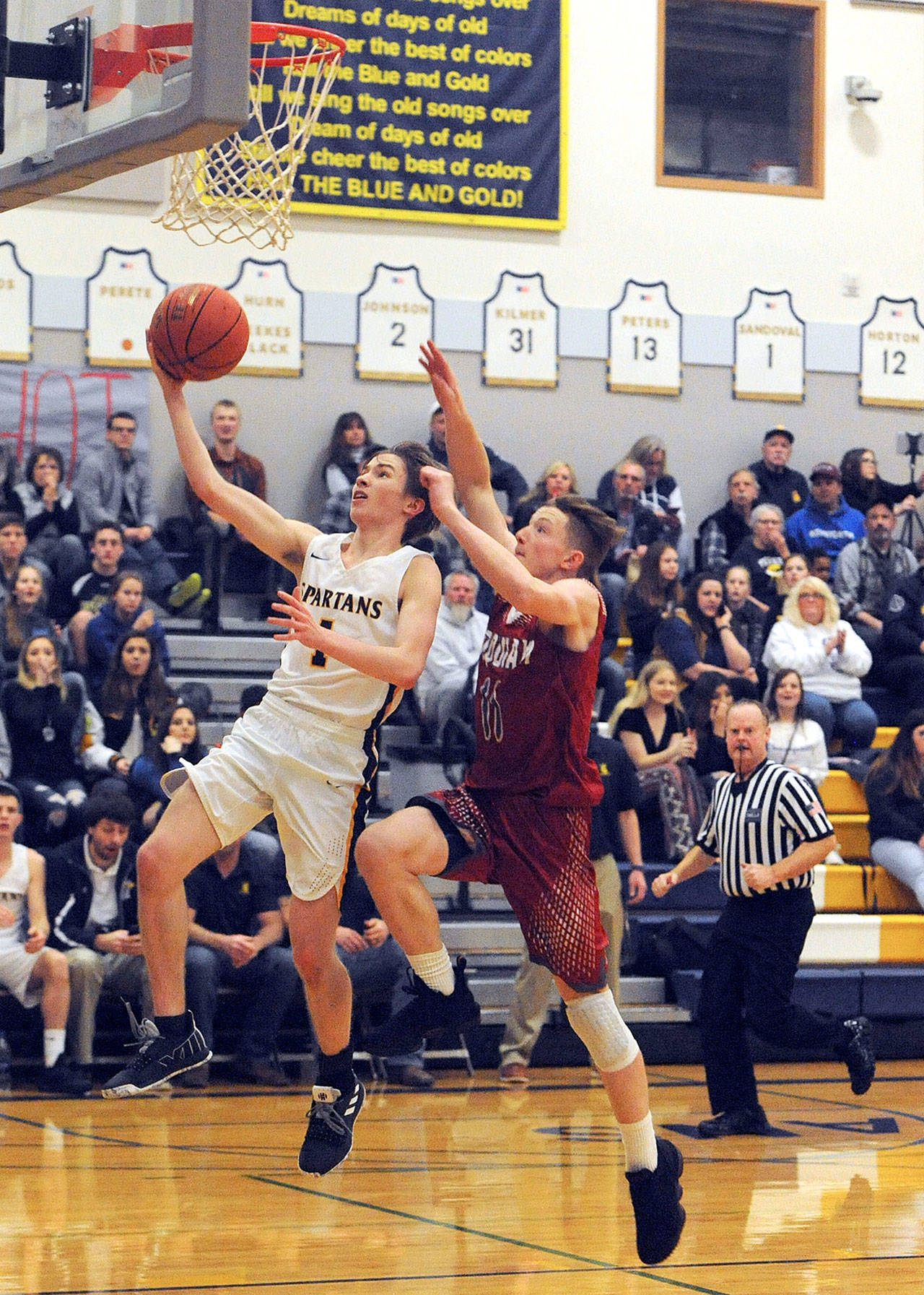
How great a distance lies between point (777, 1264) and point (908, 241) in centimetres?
1120

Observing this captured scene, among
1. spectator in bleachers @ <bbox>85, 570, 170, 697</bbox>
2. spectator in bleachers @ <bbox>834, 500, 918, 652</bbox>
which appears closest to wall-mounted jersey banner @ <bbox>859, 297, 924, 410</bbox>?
spectator in bleachers @ <bbox>834, 500, 918, 652</bbox>

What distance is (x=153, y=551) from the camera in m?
11.4

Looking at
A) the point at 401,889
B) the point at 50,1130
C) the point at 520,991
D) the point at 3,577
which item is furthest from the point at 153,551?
the point at 401,889

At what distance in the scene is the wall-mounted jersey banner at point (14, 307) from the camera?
1262cm

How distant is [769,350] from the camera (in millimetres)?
14539

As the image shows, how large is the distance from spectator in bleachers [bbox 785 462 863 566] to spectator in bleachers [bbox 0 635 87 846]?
5817 mm

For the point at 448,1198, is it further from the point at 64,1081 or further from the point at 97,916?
the point at 97,916

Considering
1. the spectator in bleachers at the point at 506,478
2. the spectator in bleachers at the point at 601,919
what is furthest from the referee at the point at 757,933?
the spectator in bleachers at the point at 506,478

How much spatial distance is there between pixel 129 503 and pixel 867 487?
5.29 metres

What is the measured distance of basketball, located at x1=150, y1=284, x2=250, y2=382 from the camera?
4.96 metres

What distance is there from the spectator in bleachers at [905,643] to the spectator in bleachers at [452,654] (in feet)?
9.43

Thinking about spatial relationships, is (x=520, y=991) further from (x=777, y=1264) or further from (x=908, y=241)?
(x=908, y=241)

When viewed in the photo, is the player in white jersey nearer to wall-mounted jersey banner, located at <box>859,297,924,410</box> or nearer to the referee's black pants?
the referee's black pants

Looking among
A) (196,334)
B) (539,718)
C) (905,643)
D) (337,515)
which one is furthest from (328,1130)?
(905,643)
